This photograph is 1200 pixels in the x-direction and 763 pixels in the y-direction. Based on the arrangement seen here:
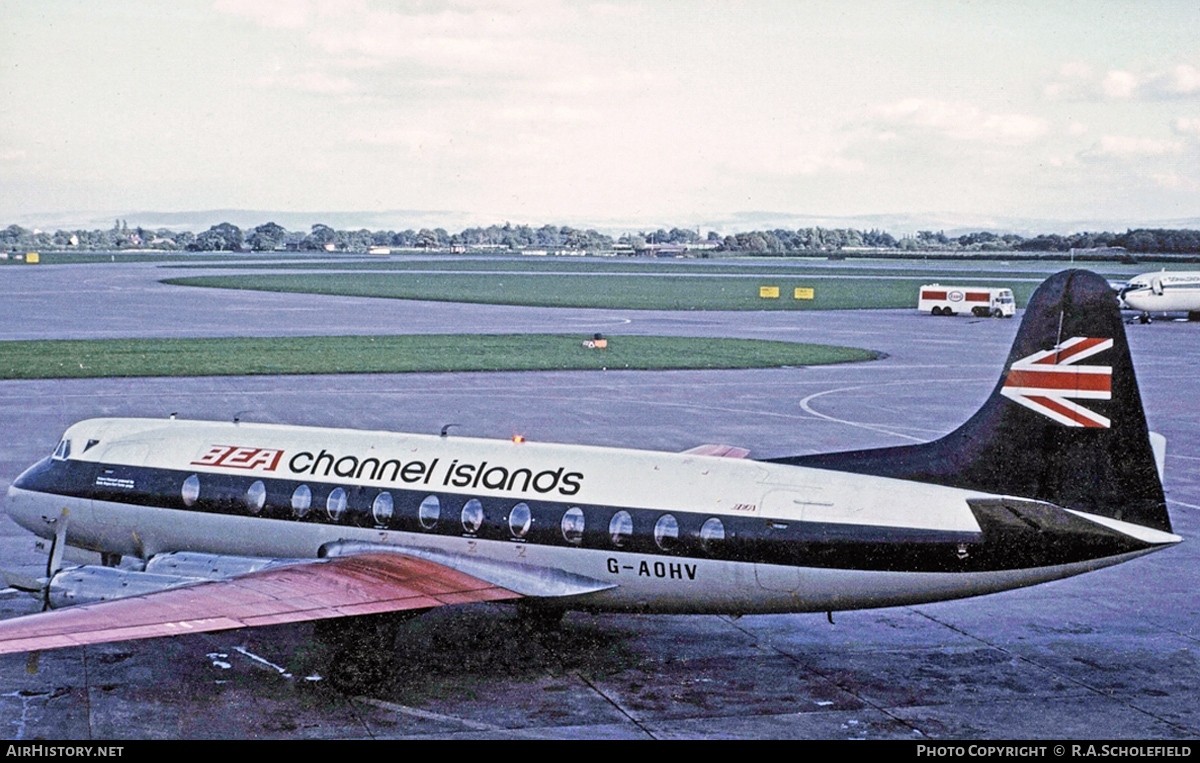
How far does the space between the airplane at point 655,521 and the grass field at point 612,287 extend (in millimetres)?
82270

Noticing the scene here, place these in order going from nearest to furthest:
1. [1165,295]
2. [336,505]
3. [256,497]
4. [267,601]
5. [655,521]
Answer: [267,601] < [655,521] < [336,505] < [256,497] < [1165,295]

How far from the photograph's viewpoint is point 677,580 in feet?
62.7

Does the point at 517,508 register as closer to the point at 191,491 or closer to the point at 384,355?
the point at 191,491

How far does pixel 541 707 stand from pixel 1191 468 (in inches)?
1037

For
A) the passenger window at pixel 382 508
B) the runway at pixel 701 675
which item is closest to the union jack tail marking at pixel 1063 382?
the runway at pixel 701 675

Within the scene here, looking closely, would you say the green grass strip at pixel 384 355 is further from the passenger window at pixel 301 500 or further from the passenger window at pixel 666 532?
the passenger window at pixel 666 532

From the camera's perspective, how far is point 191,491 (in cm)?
2202

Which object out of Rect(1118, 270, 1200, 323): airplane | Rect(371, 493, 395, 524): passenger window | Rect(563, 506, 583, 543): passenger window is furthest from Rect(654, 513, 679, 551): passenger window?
Rect(1118, 270, 1200, 323): airplane

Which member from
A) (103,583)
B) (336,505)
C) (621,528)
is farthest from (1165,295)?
(103,583)

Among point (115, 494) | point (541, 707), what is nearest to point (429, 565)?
point (541, 707)

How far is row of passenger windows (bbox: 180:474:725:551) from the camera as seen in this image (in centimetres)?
1908

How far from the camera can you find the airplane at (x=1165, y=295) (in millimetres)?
92562

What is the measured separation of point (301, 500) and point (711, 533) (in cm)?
718

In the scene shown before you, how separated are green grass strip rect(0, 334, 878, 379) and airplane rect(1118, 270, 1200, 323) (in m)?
34.8
